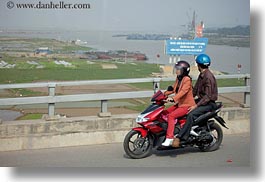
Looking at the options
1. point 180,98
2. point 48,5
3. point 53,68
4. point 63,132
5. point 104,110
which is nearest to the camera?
point 48,5

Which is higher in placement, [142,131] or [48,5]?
[48,5]

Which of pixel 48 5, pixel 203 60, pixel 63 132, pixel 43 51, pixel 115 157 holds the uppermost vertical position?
pixel 48 5

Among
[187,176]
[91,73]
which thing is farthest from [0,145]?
[187,176]

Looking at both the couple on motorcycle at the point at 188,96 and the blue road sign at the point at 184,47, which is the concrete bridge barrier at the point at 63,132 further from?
the blue road sign at the point at 184,47

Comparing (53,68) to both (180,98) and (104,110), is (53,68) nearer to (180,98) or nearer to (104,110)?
(104,110)

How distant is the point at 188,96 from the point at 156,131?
0.67 metres

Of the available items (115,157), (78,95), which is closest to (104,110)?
(78,95)

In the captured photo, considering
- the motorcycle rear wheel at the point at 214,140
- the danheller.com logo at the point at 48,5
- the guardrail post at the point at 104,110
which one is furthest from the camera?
the guardrail post at the point at 104,110

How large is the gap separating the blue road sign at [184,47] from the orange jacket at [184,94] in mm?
543

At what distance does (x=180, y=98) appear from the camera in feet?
23.4

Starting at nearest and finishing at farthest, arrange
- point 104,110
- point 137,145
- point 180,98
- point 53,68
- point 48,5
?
point 48,5 < point 137,145 < point 180,98 < point 53,68 < point 104,110

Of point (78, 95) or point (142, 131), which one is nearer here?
point (142, 131)

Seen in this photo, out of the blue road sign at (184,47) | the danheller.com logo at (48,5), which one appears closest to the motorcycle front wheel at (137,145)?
the blue road sign at (184,47)

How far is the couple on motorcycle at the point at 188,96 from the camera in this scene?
696cm
